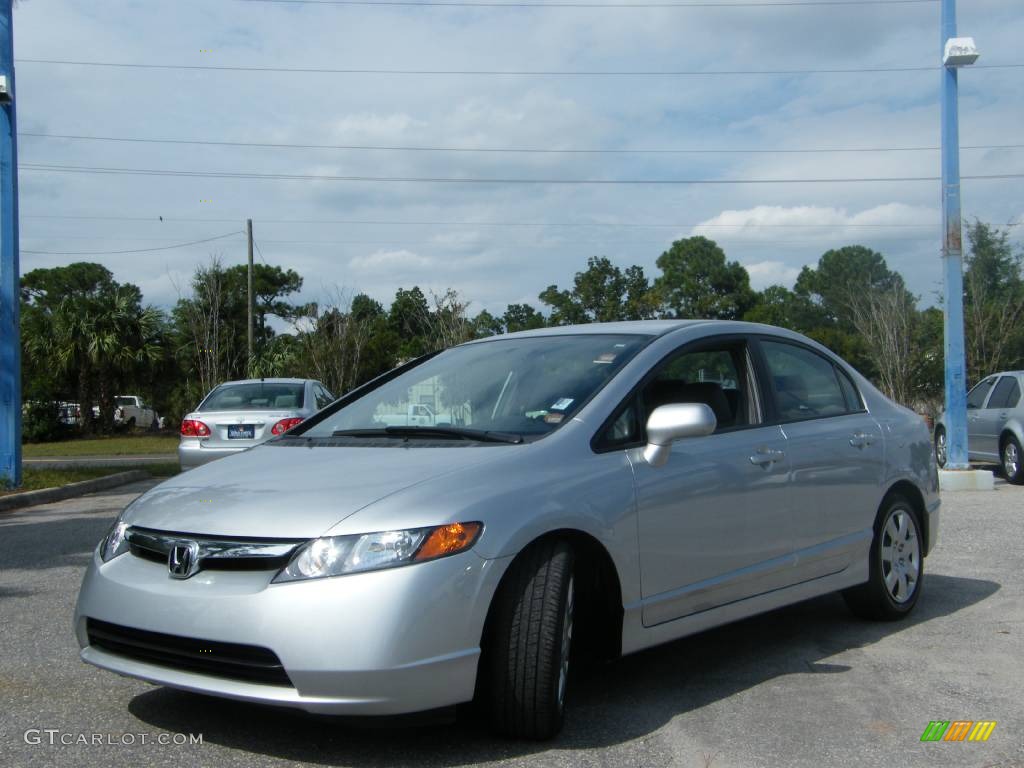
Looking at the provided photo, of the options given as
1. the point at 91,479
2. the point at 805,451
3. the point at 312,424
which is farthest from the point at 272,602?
the point at 91,479

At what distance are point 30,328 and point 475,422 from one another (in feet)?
100

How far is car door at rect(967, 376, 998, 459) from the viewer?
49.5ft

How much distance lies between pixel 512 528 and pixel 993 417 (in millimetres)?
13036

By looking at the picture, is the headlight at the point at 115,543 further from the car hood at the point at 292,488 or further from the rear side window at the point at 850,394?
the rear side window at the point at 850,394

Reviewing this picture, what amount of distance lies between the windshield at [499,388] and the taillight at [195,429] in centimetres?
794

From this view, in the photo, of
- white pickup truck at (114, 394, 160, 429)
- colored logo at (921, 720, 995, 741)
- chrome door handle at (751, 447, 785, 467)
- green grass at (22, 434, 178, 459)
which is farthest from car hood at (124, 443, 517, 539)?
white pickup truck at (114, 394, 160, 429)

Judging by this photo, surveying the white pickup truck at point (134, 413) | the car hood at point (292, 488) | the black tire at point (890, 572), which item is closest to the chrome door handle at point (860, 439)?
the black tire at point (890, 572)

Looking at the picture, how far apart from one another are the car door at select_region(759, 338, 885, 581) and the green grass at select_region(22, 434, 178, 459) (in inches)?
795

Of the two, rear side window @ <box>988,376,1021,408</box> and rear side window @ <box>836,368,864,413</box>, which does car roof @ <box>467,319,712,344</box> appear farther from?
rear side window @ <box>988,376,1021,408</box>

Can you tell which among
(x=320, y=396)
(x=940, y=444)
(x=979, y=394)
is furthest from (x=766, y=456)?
(x=940, y=444)

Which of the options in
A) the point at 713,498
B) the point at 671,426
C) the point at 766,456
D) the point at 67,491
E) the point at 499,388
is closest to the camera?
the point at 671,426

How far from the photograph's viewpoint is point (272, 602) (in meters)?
3.29

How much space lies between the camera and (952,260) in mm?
13656

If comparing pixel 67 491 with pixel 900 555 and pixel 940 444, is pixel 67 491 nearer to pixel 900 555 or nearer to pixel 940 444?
pixel 900 555
